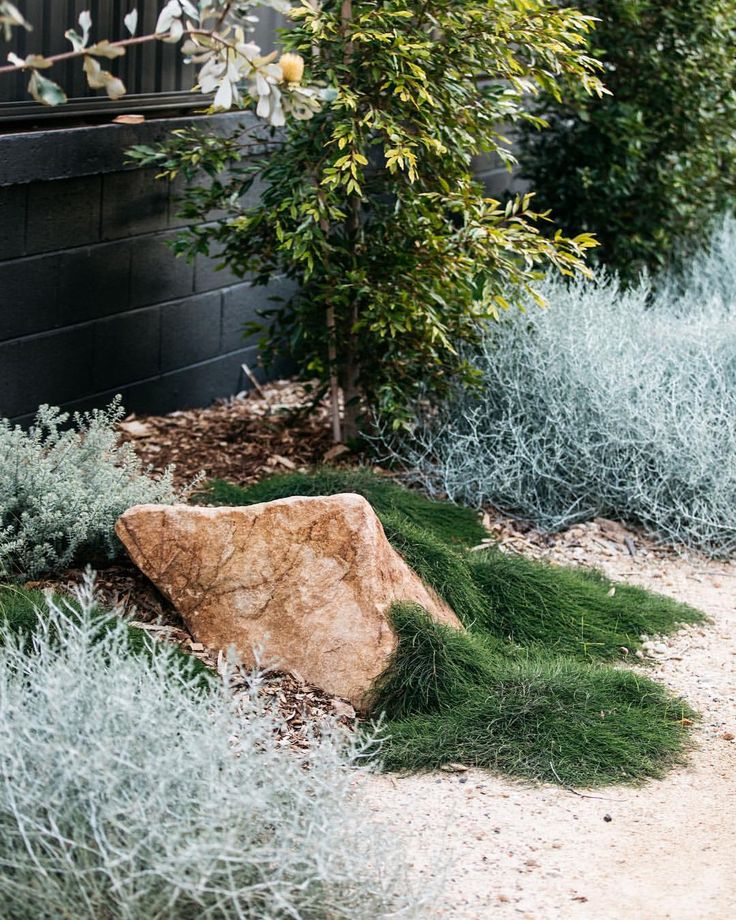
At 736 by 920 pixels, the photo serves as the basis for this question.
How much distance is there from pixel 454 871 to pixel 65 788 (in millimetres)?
981

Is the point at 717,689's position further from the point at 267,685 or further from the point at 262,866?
the point at 262,866

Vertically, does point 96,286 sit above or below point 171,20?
below

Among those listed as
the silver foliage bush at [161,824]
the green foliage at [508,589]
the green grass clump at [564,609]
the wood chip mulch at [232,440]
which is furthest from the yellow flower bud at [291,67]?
the wood chip mulch at [232,440]

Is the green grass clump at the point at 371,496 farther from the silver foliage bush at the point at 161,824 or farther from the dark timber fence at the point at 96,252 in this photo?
the silver foliage bush at the point at 161,824

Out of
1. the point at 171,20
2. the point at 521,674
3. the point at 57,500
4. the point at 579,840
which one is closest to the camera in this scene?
the point at 171,20

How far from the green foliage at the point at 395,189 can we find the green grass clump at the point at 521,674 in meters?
0.87

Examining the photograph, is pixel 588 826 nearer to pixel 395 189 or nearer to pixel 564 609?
pixel 564 609

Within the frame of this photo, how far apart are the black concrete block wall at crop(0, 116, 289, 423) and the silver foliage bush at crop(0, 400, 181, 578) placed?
100 cm

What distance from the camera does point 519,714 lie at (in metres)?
3.35

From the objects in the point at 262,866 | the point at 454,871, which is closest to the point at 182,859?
the point at 262,866

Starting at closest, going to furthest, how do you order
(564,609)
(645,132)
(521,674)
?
(521,674) < (564,609) < (645,132)

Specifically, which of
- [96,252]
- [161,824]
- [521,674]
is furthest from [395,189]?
[161,824]

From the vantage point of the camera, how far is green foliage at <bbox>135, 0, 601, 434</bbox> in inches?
180

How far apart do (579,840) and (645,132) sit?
5.46 metres
